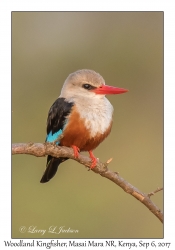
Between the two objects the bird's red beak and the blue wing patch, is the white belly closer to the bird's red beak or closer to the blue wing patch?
the bird's red beak

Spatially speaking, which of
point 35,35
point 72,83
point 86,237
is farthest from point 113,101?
point 86,237

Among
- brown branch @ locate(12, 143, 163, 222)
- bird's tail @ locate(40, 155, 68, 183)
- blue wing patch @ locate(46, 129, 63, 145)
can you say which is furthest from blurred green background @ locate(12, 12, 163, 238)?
brown branch @ locate(12, 143, 163, 222)

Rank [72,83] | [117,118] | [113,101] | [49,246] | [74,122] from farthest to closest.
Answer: [113,101]
[117,118]
[72,83]
[74,122]
[49,246]

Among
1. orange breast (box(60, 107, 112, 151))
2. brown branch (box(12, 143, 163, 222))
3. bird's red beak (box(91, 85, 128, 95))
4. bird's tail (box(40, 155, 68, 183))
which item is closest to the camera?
brown branch (box(12, 143, 163, 222))

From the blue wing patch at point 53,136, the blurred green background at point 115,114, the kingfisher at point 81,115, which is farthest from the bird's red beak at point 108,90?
the blurred green background at point 115,114

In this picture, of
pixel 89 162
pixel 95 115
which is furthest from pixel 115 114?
pixel 89 162

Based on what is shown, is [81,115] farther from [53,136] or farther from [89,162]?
[89,162]

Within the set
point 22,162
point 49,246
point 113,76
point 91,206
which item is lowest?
point 49,246

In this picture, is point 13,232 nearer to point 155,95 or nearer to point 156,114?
point 156,114
